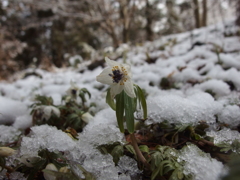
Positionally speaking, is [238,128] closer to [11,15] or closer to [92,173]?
[92,173]

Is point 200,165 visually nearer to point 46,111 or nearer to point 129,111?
point 129,111

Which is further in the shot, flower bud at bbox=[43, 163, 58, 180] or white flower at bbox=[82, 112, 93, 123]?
white flower at bbox=[82, 112, 93, 123]

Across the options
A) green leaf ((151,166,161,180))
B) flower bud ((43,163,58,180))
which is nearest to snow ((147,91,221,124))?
green leaf ((151,166,161,180))

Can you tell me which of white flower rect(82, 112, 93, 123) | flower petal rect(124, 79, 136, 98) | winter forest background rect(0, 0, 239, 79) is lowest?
white flower rect(82, 112, 93, 123)

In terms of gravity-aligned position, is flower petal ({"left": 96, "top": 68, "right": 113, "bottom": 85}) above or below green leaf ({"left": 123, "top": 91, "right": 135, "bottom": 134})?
above

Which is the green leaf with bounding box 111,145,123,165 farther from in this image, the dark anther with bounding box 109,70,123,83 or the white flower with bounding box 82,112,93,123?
the white flower with bounding box 82,112,93,123

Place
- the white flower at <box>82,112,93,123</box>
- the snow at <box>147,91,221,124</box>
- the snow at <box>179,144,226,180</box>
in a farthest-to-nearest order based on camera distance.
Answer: the white flower at <box>82,112,93,123</box> < the snow at <box>147,91,221,124</box> < the snow at <box>179,144,226,180</box>

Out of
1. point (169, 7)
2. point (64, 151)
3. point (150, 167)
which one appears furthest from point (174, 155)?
point (169, 7)

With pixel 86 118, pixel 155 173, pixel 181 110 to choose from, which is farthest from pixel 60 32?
pixel 155 173
